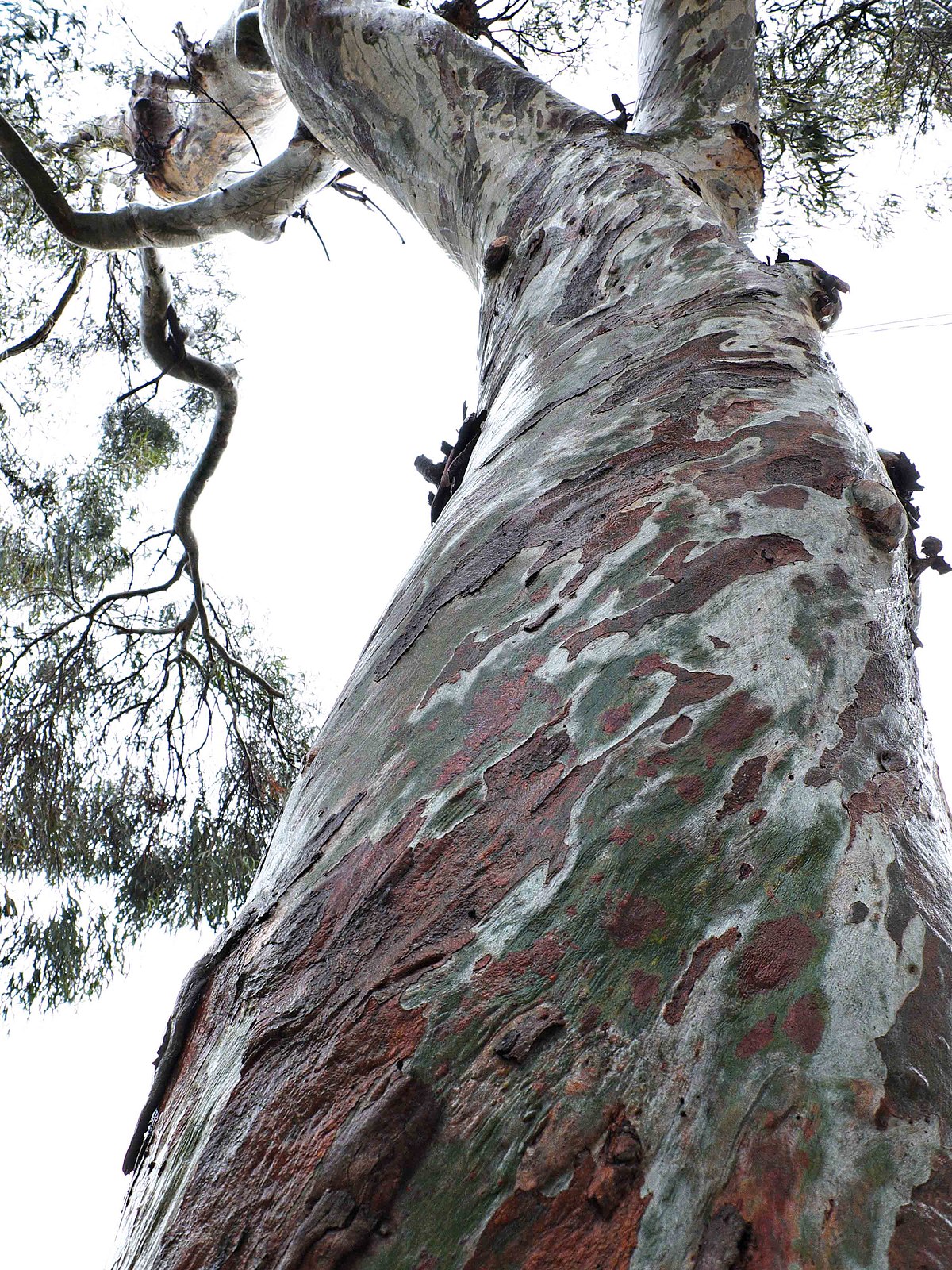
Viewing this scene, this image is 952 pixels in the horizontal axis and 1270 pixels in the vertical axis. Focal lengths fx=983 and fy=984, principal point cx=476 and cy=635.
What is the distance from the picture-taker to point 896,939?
436mm

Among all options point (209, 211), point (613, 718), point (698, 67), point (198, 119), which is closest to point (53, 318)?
point (198, 119)

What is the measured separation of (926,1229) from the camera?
0.34m

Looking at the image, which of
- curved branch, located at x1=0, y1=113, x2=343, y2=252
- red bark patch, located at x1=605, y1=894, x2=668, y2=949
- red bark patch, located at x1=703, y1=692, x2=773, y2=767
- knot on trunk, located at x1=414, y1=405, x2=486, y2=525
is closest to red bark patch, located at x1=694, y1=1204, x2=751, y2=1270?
red bark patch, located at x1=605, y1=894, x2=668, y2=949

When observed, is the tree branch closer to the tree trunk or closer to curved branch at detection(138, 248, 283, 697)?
the tree trunk

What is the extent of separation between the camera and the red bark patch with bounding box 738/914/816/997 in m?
0.41

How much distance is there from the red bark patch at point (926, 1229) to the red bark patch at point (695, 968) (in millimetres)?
101

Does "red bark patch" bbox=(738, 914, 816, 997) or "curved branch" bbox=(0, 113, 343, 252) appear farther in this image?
"curved branch" bbox=(0, 113, 343, 252)

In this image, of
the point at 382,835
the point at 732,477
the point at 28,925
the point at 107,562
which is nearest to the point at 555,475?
the point at 732,477

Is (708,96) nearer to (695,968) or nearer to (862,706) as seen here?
(862,706)

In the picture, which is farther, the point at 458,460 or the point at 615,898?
Answer: the point at 458,460

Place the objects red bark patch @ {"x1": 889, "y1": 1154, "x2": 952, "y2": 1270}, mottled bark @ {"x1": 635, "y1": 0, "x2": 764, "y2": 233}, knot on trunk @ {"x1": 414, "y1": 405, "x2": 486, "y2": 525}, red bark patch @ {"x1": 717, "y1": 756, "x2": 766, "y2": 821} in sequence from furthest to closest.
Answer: mottled bark @ {"x1": 635, "y1": 0, "x2": 764, "y2": 233} < knot on trunk @ {"x1": 414, "y1": 405, "x2": 486, "y2": 525} < red bark patch @ {"x1": 717, "y1": 756, "x2": 766, "y2": 821} < red bark patch @ {"x1": 889, "y1": 1154, "x2": 952, "y2": 1270}

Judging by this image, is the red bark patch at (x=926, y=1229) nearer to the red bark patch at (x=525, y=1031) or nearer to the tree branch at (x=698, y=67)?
the red bark patch at (x=525, y=1031)

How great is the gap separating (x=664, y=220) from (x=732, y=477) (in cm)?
56

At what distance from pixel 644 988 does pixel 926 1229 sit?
0.41ft
